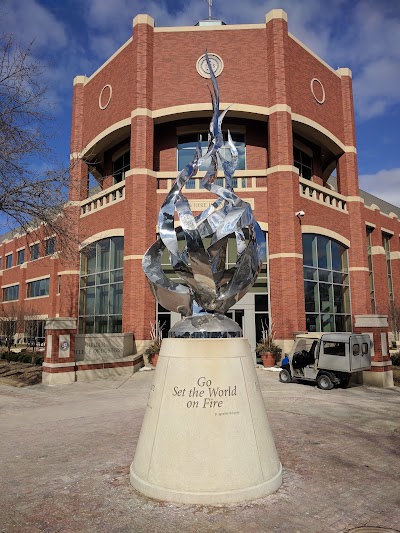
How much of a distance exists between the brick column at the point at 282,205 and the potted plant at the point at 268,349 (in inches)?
17.7

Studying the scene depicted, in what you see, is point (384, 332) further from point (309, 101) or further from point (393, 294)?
point (393, 294)

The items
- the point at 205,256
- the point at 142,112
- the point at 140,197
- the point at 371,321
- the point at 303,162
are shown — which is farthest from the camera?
the point at 303,162

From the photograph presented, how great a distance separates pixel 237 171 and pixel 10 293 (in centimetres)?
3140

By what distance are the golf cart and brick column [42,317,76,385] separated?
7.57 meters

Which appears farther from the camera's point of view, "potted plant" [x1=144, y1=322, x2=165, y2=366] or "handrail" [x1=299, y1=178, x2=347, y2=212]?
"handrail" [x1=299, y1=178, x2=347, y2=212]

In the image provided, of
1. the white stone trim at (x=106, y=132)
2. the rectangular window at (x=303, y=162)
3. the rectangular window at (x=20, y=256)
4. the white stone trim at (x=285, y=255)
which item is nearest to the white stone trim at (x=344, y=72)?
the rectangular window at (x=303, y=162)

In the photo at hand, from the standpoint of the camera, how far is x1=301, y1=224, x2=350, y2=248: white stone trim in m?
21.3

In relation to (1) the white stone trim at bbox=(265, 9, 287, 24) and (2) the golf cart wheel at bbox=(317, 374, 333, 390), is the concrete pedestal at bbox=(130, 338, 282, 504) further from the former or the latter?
(1) the white stone trim at bbox=(265, 9, 287, 24)

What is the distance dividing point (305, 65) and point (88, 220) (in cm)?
1437

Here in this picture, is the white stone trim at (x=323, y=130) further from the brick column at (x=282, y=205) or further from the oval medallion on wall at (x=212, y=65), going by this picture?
the oval medallion on wall at (x=212, y=65)

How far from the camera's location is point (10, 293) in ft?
144

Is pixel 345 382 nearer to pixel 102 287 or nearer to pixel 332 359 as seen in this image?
pixel 332 359

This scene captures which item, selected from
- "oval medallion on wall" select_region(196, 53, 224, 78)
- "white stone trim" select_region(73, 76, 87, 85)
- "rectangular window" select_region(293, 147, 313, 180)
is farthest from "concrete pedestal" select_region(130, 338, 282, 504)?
"white stone trim" select_region(73, 76, 87, 85)

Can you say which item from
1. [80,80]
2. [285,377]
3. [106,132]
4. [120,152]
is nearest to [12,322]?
[120,152]
